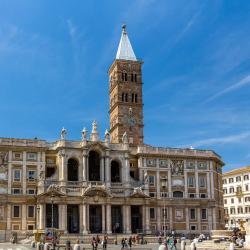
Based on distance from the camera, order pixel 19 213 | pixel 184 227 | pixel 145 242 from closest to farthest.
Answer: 1. pixel 145 242
2. pixel 19 213
3. pixel 184 227

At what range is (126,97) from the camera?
105m

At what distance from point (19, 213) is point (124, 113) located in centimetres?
3182

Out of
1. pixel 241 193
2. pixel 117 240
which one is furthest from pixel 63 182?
pixel 241 193

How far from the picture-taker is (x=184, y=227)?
8969 cm

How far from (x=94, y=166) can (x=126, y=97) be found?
21232 millimetres

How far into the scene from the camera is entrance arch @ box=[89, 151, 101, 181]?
289ft

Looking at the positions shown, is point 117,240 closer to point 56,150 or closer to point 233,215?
point 56,150

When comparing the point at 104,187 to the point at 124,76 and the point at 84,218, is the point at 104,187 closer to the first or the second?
the point at 84,218

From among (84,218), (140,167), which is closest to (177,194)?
(140,167)

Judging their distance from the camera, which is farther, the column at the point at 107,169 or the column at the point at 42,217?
the column at the point at 107,169

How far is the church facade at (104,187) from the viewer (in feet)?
266

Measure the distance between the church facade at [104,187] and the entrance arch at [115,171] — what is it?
6.9 inches

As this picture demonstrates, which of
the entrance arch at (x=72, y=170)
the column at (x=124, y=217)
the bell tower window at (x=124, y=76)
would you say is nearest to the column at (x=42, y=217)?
the entrance arch at (x=72, y=170)

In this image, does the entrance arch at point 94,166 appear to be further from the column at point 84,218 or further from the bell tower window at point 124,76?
the bell tower window at point 124,76
